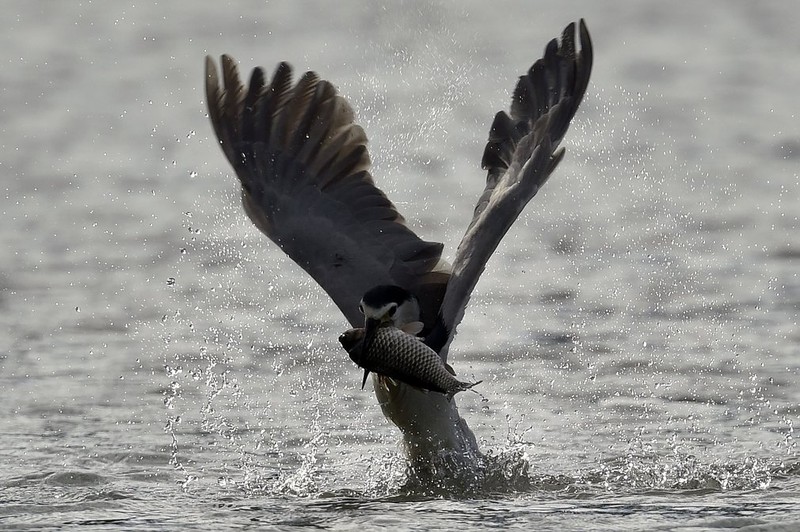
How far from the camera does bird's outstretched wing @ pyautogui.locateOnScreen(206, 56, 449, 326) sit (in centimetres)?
871

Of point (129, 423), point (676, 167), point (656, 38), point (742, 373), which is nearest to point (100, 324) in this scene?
point (129, 423)

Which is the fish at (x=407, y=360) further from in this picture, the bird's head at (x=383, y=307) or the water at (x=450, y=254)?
the water at (x=450, y=254)

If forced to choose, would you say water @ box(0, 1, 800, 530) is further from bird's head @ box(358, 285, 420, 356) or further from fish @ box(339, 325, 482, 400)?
bird's head @ box(358, 285, 420, 356)

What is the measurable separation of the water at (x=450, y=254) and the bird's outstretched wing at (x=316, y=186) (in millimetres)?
969

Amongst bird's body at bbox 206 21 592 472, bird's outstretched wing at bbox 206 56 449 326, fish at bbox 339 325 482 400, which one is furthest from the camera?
bird's outstretched wing at bbox 206 56 449 326

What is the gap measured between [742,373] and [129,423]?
3564 mm

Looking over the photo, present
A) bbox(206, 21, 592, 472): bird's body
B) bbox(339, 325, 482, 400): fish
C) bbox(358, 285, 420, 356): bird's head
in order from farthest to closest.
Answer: bbox(206, 21, 592, 472): bird's body
bbox(358, 285, 420, 356): bird's head
bbox(339, 325, 482, 400): fish

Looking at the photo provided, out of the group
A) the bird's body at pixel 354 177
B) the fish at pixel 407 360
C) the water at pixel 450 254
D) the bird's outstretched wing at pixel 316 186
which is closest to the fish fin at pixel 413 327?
the bird's body at pixel 354 177

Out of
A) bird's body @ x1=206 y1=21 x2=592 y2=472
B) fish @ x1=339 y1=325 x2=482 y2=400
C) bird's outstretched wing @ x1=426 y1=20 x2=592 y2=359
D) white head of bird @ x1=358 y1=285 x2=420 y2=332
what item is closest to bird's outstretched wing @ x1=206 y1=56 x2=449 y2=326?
bird's body @ x1=206 y1=21 x2=592 y2=472

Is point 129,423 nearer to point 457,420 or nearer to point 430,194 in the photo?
point 457,420

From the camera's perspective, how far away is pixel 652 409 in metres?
9.26

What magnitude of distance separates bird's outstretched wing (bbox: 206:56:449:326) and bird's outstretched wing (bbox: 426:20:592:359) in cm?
44

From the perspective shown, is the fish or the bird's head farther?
the bird's head

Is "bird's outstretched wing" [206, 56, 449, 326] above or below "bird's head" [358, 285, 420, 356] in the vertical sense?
above
